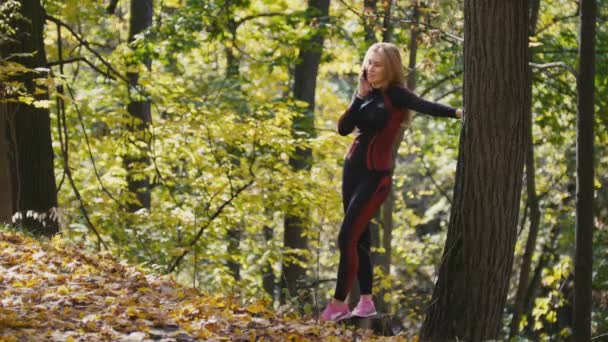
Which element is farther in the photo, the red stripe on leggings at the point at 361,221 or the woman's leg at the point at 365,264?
the woman's leg at the point at 365,264

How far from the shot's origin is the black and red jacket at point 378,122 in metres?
5.79

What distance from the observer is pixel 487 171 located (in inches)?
203

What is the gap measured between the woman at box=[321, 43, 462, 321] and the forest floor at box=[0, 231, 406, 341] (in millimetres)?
589

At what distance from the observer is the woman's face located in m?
5.82

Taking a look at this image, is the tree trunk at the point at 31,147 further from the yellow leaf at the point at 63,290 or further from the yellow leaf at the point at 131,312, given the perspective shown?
the yellow leaf at the point at 131,312

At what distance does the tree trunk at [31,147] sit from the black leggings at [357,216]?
424 cm

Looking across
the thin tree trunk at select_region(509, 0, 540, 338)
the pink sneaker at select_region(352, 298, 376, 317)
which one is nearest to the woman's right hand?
the pink sneaker at select_region(352, 298, 376, 317)

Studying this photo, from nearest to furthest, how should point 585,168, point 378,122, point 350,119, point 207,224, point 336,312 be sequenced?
point 378,122, point 350,119, point 336,312, point 585,168, point 207,224

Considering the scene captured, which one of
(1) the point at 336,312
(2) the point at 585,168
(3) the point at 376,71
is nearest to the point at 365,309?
(1) the point at 336,312

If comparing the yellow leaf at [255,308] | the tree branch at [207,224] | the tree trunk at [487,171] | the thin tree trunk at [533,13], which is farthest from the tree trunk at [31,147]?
the thin tree trunk at [533,13]

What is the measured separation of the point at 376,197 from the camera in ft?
19.3

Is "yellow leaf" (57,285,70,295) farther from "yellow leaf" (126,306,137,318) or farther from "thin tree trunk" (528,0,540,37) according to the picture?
"thin tree trunk" (528,0,540,37)

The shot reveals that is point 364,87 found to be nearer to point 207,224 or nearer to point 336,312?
point 336,312

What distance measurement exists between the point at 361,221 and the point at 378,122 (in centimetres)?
74
